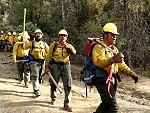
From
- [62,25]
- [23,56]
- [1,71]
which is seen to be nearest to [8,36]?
[62,25]

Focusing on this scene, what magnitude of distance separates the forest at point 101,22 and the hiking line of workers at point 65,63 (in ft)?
22.1

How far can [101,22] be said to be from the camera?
68.8 ft

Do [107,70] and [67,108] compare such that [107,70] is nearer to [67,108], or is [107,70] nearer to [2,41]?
[67,108]

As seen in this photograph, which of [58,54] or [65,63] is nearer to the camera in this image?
[58,54]

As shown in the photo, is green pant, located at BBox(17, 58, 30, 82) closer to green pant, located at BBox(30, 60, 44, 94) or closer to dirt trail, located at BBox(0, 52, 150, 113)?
dirt trail, located at BBox(0, 52, 150, 113)

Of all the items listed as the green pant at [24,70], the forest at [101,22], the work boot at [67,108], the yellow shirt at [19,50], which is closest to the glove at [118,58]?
the work boot at [67,108]

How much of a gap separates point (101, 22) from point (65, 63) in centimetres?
1078

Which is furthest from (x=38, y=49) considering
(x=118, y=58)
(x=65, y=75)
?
(x=118, y=58)

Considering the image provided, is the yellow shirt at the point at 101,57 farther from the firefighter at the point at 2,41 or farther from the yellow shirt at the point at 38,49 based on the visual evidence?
the firefighter at the point at 2,41

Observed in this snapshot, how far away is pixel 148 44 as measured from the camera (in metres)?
20.9

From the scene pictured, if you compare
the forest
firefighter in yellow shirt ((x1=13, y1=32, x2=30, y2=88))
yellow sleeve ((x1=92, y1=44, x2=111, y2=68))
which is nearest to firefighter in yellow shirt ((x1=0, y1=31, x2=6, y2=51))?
the forest

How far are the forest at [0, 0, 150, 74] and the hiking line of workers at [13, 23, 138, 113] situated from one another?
265 inches

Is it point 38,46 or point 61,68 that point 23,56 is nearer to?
point 38,46

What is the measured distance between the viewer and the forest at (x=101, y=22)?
1978 cm
